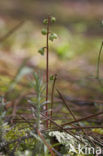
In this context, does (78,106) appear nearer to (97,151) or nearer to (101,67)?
(97,151)

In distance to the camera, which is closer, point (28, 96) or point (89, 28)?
point (28, 96)

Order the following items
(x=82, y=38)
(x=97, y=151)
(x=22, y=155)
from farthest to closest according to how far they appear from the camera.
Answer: (x=82, y=38), (x=97, y=151), (x=22, y=155)

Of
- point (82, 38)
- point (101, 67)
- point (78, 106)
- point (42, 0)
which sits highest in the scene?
point (42, 0)

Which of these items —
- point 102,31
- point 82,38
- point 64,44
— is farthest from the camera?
point 102,31

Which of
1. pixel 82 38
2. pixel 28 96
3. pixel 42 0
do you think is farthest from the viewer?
pixel 42 0

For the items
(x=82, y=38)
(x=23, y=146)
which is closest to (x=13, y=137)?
(x=23, y=146)

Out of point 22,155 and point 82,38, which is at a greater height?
point 82,38

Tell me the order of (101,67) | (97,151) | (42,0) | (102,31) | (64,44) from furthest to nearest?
(42,0)
(102,31)
(64,44)
(101,67)
(97,151)

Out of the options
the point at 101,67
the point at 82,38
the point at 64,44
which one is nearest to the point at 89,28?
the point at 82,38

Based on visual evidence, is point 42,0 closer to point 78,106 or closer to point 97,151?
point 78,106
